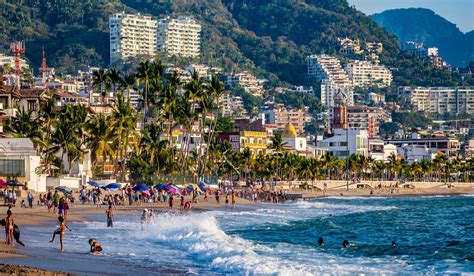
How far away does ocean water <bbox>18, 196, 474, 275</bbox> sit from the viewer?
36812mm

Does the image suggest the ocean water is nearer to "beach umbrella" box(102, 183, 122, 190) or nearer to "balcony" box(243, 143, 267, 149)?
"beach umbrella" box(102, 183, 122, 190)

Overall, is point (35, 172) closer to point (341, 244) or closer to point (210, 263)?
point (341, 244)

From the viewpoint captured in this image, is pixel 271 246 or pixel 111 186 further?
pixel 111 186

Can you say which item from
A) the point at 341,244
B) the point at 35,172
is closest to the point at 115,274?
the point at 341,244

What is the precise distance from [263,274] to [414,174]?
158 m

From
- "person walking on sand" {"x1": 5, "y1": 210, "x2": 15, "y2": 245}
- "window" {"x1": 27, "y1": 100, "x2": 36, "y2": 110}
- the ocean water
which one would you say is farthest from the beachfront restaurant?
"person walking on sand" {"x1": 5, "y1": 210, "x2": 15, "y2": 245}

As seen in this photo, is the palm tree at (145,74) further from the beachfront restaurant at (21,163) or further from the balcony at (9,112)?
the beachfront restaurant at (21,163)

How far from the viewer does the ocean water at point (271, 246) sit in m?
36.8

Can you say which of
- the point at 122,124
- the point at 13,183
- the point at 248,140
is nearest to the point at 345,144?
the point at 248,140

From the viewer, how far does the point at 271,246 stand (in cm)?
4697

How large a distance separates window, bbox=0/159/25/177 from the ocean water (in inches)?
551

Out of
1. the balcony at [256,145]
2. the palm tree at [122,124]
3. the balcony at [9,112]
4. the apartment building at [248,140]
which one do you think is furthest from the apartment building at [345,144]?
the balcony at [9,112]

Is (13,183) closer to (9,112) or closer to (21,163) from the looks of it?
(21,163)

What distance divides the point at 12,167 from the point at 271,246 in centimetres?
3237
